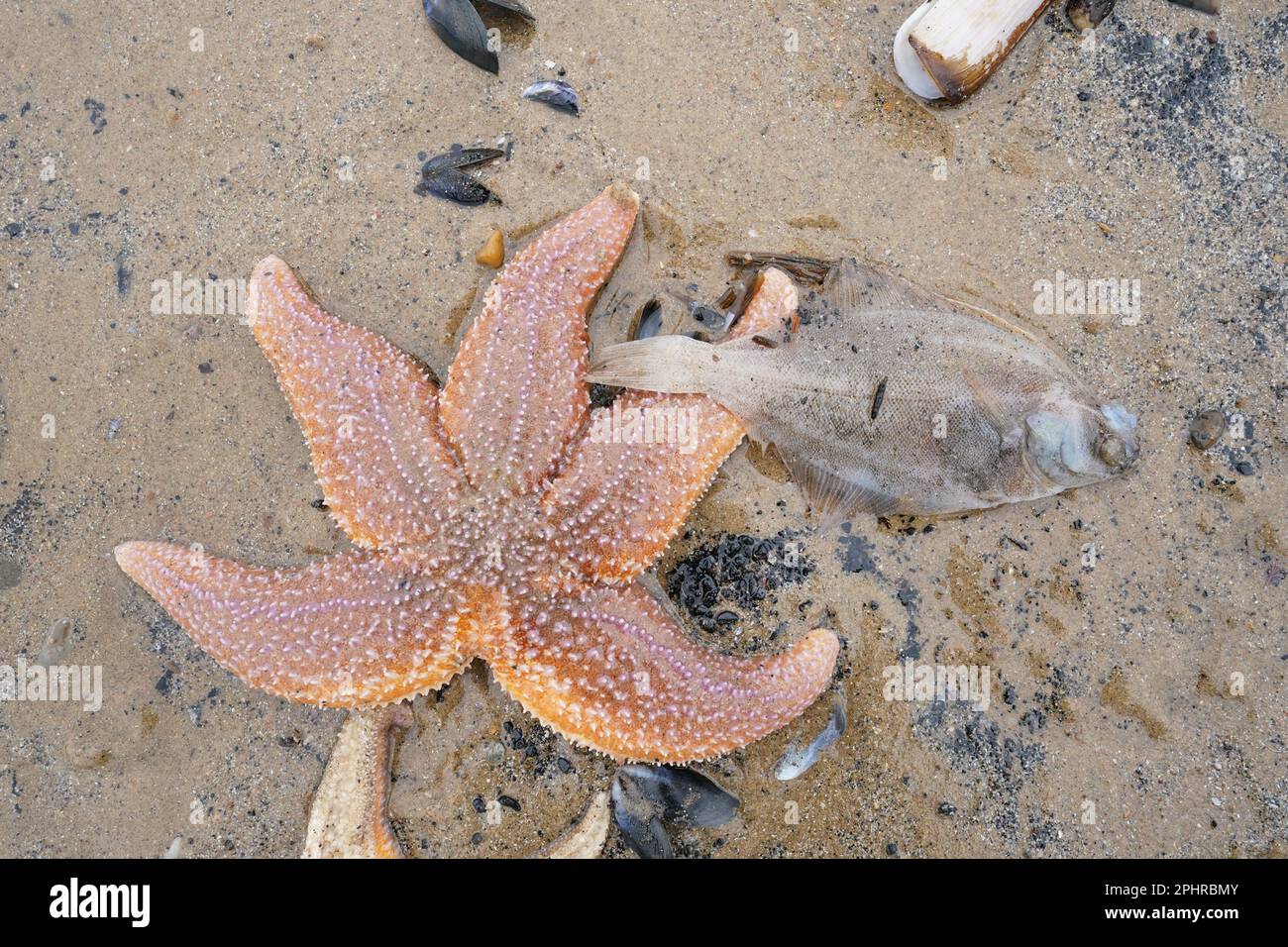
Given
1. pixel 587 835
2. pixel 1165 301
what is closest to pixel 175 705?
pixel 587 835

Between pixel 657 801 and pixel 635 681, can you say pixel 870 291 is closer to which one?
pixel 635 681

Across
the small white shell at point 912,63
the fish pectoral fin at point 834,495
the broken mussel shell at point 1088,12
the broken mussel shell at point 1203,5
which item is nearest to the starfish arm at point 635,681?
the fish pectoral fin at point 834,495

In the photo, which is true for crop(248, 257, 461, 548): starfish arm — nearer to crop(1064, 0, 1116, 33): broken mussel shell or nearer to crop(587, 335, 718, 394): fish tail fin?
crop(587, 335, 718, 394): fish tail fin

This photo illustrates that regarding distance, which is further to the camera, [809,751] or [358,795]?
[809,751]

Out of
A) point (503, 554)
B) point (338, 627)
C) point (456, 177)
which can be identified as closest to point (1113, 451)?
point (503, 554)

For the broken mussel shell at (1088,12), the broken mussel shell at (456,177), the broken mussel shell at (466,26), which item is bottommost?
the broken mussel shell at (456,177)

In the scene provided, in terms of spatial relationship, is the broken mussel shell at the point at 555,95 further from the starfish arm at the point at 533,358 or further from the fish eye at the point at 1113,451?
the fish eye at the point at 1113,451

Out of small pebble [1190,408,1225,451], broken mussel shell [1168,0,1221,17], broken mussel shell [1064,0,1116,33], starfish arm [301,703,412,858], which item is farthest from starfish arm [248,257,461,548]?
broken mussel shell [1168,0,1221,17]
